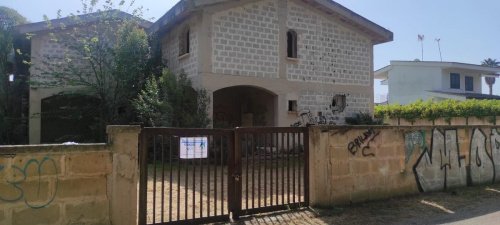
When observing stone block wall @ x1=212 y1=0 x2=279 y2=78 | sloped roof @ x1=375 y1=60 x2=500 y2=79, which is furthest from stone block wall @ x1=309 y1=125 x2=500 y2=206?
sloped roof @ x1=375 y1=60 x2=500 y2=79

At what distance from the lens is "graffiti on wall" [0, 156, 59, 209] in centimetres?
527

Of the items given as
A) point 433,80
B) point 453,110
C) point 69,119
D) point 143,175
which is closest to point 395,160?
point 143,175

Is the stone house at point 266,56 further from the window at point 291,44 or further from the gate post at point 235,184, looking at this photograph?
the gate post at point 235,184

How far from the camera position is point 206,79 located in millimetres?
14070

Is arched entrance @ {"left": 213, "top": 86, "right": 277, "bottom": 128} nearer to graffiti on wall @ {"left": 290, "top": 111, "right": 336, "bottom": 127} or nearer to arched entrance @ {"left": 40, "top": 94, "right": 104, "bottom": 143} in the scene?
graffiti on wall @ {"left": 290, "top": 111, "right": 336, "bottom": 127}

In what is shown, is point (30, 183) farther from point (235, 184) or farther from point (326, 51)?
point (326, 51)

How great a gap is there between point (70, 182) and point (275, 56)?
10977mm

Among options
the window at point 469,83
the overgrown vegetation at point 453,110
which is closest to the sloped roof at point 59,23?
the overgrown vegetation at point 453,110

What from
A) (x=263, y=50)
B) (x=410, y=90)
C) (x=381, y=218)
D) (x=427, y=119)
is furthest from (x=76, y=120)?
(x=410, y=90)

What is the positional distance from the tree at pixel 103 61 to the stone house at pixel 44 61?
4 cm

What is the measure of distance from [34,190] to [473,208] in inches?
306

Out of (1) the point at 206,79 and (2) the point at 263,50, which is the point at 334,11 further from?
(1) the point at 206,79

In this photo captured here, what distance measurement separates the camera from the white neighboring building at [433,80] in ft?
105

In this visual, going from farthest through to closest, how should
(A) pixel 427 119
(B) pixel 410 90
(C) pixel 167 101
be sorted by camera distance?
(B) pixel 410 90 < (A) pixel 427 119 < (C) pixel 167 101
